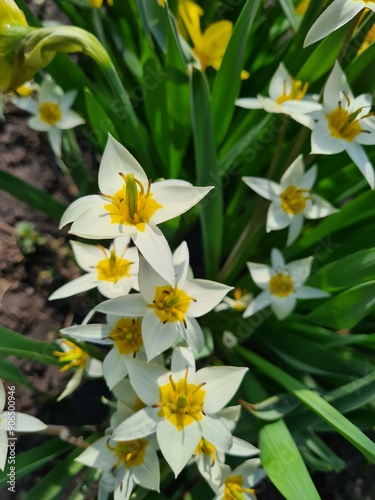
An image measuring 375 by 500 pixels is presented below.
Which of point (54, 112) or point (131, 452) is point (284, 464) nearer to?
point (131, 452)

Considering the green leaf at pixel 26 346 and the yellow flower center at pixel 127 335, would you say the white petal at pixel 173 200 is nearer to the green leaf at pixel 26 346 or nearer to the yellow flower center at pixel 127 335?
the yellow flower center at pixel 127 335

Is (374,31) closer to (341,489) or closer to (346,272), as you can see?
(346,272)

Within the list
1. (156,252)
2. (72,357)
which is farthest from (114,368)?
(156,252)

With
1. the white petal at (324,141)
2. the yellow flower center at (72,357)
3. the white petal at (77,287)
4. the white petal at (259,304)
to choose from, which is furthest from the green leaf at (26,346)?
the white petal at (324,141)

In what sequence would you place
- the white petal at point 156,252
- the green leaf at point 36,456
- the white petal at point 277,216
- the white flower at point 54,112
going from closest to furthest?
the white petal at point 156,252 < the green leaf at point 36,456 < the white petal at point 277,216 < the white flower at point 54,112

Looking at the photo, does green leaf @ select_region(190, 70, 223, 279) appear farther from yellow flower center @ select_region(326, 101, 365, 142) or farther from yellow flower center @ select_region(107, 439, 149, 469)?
yellow flower center @ select_region(107, 439, 149, 469)

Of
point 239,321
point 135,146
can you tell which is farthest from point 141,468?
point 135,146
